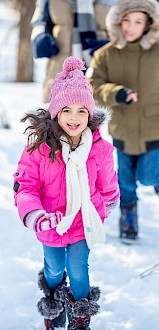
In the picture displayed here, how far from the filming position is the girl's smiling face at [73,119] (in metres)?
2.84

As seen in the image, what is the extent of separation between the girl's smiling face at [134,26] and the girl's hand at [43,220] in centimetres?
197

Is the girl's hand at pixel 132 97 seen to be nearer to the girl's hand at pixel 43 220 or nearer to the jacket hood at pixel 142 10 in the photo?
the jacket hood at pixel 142 10

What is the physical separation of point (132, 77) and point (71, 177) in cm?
162

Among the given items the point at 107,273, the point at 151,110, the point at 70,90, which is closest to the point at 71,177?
the point at 70,90

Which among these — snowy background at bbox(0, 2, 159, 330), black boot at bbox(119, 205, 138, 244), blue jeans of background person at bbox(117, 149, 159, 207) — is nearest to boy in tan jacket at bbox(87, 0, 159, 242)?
blue jeans of background person at bbox(117, 149, 159, 207)

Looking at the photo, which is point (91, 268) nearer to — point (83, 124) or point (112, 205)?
point (112, 205)

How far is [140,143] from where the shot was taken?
4.32 metres

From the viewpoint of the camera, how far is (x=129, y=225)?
4484 millimetres

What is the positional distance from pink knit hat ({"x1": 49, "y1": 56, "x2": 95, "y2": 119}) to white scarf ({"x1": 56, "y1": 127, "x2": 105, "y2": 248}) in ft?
0.50

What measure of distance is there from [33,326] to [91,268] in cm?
87

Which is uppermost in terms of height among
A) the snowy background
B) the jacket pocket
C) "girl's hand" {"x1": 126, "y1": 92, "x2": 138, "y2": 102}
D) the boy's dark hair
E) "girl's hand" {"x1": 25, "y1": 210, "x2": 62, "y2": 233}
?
"girl's hand" {"x1": 126, "y1": 92, "x2": 138, "y2": 102}

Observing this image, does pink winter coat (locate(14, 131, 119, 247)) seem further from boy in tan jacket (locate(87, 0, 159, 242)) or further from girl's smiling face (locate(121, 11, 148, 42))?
girl's smiling face (locate(121, 11, 148, 42))

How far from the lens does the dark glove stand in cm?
532

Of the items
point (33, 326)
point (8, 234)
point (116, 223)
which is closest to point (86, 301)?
point (33, 326)
